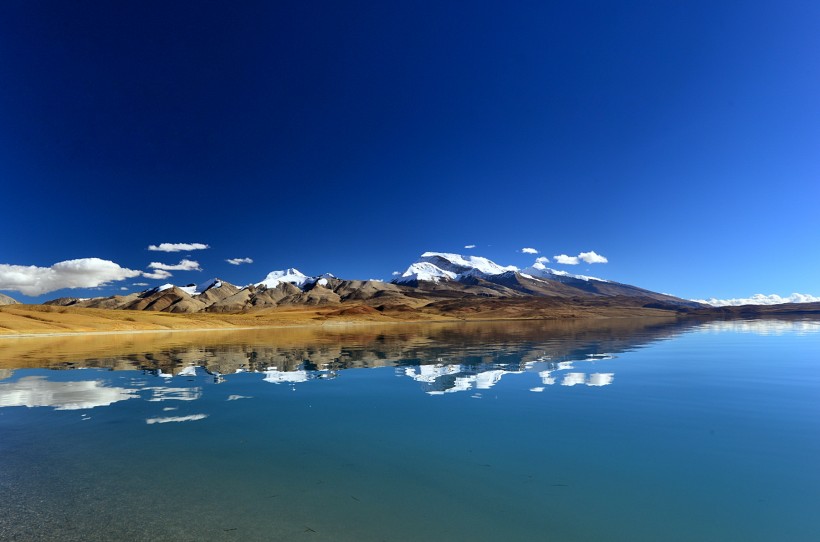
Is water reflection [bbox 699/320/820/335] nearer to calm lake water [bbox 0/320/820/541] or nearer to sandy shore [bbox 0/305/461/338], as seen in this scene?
calm lake water [bbox 0/320/820/541]

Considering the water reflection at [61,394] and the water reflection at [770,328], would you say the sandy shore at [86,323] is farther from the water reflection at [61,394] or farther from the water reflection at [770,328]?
the water reflection at [770,328]

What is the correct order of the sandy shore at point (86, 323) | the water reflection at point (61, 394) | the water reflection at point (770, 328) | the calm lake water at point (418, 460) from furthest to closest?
the sandy shore at point (86, 323)
the water reflection at point (770, 328)
the water reflection at point (61, 394)
the calm lake water at point (418, 460)

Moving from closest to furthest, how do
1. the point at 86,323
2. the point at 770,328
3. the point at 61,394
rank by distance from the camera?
the point at 61,394, the point at 770,328, the point at 86,323

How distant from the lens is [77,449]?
12.5 meters

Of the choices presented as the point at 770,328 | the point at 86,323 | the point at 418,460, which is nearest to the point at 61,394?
the point at 418,460

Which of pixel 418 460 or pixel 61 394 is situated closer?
pixel 418 460

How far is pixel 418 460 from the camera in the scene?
37.2 feet

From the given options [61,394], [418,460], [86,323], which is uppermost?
[86,323]

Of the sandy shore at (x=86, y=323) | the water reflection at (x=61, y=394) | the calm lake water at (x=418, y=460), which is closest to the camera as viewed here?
the calm lake water at (x=418, y=460)

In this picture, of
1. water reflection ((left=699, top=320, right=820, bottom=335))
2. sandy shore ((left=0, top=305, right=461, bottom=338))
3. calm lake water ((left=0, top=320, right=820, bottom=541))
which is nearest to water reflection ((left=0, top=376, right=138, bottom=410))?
calm lake water ((left=0, top=320, right=820, bottom=541))

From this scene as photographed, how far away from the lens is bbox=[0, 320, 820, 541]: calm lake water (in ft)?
26.1

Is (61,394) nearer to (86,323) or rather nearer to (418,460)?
(418,460)

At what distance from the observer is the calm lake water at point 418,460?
26.1ft

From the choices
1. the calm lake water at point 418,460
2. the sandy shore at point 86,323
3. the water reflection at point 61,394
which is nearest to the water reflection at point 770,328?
the calm lake water at point 418,460
